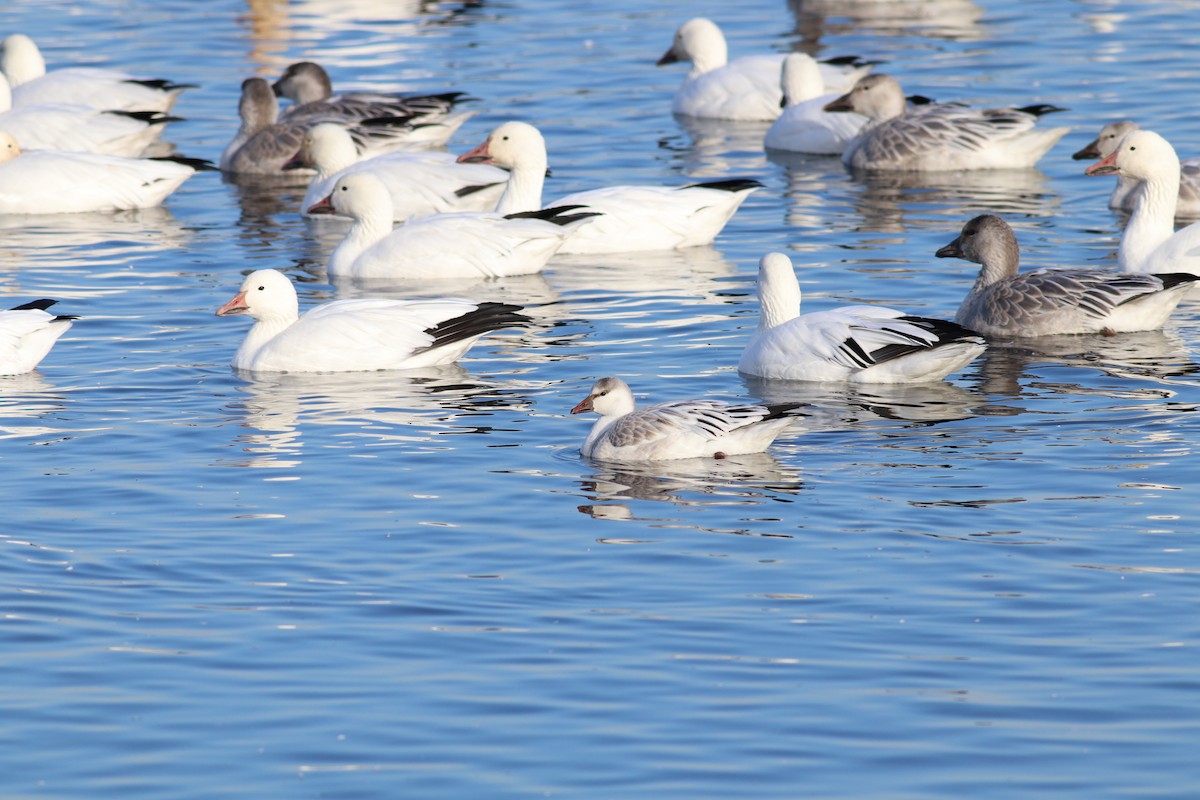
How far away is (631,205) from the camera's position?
1645 cm

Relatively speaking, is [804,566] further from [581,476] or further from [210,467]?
[210,467]

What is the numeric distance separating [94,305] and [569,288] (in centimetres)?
369

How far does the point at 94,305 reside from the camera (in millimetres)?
15109

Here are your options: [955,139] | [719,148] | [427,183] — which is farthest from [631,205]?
[719,148]

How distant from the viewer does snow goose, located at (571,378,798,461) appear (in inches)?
405

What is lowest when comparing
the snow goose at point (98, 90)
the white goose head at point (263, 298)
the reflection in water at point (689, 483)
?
the reflection in water at point (689, 483)

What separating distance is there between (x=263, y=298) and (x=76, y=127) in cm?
883

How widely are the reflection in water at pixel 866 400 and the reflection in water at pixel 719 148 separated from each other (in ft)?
25.2

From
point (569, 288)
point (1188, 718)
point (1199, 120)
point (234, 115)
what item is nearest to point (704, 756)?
point (1188, 718)

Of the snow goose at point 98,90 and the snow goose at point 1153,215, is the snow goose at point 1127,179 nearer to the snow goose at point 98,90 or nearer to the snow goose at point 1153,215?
the snow goose at point 1153,215

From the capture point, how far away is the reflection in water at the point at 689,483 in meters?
9.84

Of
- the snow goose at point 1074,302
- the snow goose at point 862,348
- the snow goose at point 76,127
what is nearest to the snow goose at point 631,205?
the snow goose at point 1074,302

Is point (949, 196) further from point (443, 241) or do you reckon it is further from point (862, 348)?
point (862, 348)

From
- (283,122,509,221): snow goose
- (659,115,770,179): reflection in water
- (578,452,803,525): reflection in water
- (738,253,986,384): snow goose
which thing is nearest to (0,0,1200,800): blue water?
(578,452,803,525): reflection in water
